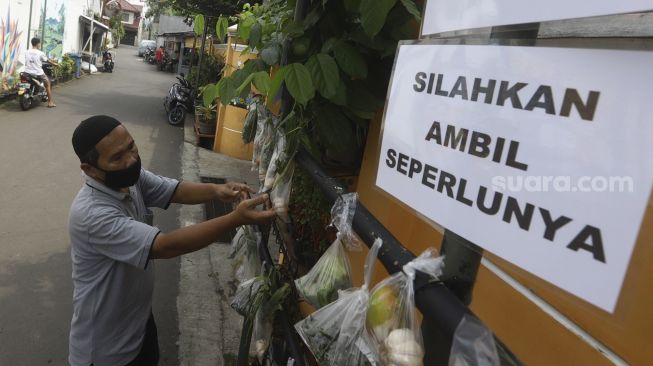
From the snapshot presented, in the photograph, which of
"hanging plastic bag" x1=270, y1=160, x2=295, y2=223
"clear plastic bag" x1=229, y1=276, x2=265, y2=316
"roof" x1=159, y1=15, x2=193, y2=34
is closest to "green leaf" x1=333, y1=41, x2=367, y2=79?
"hanging plastic bag" x1=270, y1=160, x2=295, y2=223

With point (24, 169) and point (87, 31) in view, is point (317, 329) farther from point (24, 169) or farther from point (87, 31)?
point (87, 31)

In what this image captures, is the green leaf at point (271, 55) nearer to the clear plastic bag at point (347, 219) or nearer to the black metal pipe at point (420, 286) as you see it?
the black metal pipe at point (420, 286)

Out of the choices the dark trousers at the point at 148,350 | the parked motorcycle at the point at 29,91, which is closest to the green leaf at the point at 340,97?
the dark trousers at the point at 148,350

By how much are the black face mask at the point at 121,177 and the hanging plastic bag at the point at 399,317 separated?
1.56m

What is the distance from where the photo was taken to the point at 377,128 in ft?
6.28

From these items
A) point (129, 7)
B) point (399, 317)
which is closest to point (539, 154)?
point (399, 317)

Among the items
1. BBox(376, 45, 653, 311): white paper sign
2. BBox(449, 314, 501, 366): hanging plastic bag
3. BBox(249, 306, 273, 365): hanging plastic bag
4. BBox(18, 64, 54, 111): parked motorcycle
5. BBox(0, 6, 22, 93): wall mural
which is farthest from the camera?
BBox(0, 6, 22, 93): wall mural

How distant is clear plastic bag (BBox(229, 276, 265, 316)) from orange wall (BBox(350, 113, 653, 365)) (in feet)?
2.24

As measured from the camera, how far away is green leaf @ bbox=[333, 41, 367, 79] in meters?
1.65

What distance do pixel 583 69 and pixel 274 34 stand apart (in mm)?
1855

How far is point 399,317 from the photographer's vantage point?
804 mm

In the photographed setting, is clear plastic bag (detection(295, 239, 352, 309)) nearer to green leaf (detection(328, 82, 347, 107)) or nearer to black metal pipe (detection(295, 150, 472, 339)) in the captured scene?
black metal pipe (detection(295, 150, 472, 339))

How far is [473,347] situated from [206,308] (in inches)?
144

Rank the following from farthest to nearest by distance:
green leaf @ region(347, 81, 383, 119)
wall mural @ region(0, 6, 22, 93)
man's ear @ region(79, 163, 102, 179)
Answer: wall mural @ region(0, 6, 22, 93) → man's ear @ region(79, 163, 102, 179) → green leaf @ region(347, 81, 383, 119)
